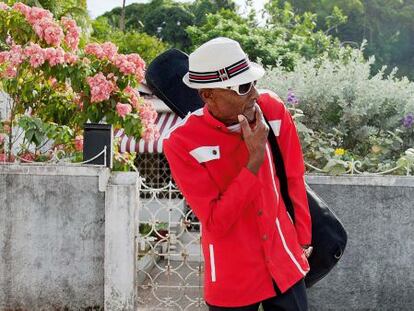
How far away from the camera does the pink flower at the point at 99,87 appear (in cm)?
616

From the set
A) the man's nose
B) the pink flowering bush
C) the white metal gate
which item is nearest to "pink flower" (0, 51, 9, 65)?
the pink flowering bush

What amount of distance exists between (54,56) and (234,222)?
4.10 meters

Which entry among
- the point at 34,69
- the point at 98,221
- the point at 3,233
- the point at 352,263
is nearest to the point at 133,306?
the point at 98,221

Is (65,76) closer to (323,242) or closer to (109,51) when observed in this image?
(109,51)

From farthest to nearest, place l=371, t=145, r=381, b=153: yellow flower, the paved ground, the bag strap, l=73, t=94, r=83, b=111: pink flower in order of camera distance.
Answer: l=73, t=94, r=83, b=111: pink flower, l=371, t=145, r=381, b=153: yellow flower, the paved ground, the bag strap

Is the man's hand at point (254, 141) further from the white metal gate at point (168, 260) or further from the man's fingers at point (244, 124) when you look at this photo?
the white metal gate at point (168, 260)

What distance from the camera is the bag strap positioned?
2.60m

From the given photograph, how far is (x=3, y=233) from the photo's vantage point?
208 inches

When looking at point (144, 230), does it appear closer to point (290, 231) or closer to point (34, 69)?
point (34, 69)

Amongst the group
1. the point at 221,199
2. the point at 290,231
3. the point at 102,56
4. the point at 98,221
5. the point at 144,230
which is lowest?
the point at 144,230

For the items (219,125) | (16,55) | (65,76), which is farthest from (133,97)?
(219,125)

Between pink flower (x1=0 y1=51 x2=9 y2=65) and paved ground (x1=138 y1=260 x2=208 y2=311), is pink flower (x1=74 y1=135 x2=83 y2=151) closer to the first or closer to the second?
pink flower (x1=0 y1=51 x2=9 y2=65)

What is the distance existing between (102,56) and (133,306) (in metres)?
2.65

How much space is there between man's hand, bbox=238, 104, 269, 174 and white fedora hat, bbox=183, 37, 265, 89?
0.49 feet
